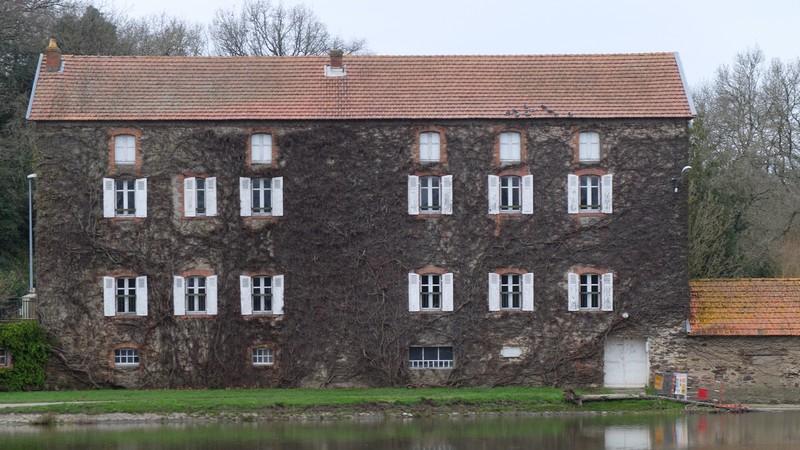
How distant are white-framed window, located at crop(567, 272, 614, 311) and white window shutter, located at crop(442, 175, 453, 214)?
4414 mm

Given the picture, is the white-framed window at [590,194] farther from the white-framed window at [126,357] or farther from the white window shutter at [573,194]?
the white-framed window at [126,357]

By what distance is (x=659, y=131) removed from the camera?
4178 centimetres

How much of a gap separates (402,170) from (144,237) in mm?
8526

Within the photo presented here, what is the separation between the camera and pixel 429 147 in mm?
42000

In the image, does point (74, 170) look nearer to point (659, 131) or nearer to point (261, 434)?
point (261, 434)

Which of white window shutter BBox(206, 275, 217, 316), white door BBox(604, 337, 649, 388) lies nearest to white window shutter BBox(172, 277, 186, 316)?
white window shutter BBox(206, 275, 217, 316)

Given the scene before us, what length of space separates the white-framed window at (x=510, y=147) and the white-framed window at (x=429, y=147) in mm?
2059

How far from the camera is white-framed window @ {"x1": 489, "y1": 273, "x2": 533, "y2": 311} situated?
4181 centimetres

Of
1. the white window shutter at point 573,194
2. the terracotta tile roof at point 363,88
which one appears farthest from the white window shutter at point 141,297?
the white window shutter at point 573,194

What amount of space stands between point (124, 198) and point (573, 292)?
14693mm

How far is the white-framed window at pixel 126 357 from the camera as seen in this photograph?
41.7 metres

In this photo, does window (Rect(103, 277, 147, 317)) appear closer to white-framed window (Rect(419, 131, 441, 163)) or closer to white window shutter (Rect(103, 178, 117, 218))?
white window shutter (Rect(103, 178, 117, 218))

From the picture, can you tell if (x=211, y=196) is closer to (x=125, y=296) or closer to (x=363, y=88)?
(x=125, y=296)

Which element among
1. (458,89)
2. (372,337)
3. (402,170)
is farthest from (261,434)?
(458,89)
